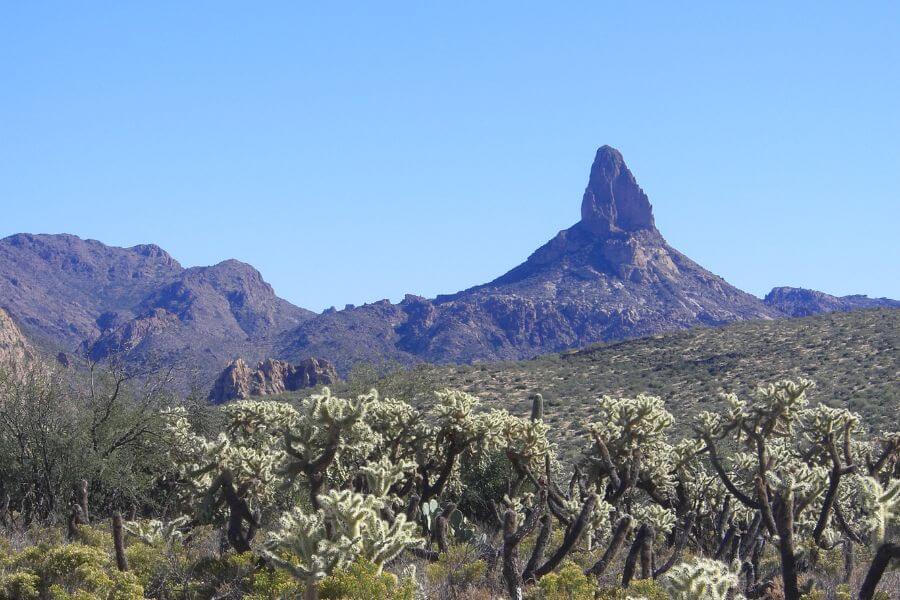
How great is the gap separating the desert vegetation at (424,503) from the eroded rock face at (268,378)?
73.9m

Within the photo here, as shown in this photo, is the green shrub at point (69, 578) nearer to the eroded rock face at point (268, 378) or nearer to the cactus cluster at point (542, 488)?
the cactus cluster at point (542, 488)

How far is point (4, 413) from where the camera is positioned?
2020cm

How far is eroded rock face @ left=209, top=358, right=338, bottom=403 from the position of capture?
96.5 metres

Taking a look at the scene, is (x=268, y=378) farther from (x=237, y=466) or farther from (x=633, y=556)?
(x=633, y=556)

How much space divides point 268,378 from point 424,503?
286 feet

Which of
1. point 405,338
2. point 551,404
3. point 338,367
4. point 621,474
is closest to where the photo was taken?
point 621,474

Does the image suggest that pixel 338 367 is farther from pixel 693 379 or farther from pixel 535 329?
pixel 693 379

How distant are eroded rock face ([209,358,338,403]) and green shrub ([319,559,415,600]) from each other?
87.0m

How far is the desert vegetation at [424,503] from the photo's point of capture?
9.01 m

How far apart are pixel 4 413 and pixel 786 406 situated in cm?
1707

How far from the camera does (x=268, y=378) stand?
327ft

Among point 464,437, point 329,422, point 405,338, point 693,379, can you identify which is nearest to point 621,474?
point 464,437

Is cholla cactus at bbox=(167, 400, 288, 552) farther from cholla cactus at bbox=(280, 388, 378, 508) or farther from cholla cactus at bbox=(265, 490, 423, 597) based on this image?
cholla cactus at bbox=(265, 490, 423, 597)

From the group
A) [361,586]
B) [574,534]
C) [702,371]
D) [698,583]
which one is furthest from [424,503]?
[702,371]
